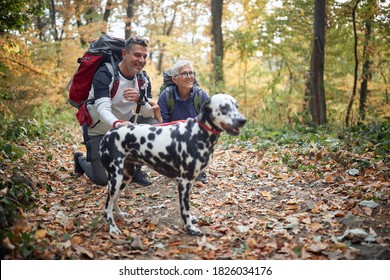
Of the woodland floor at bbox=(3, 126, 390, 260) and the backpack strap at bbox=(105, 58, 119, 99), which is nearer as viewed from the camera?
the woodland floor at bbox=(3, 126, 390, 260)

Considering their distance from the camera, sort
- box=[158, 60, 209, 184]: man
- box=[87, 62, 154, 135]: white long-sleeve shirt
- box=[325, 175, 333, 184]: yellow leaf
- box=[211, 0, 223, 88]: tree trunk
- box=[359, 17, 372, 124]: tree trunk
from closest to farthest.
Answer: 1. box=[87, 62, 154, 135]: white long-sleeve shirt
2. box=[325, 175, 333, 184]: yellow leaf
3. box=[158, 60, 209, 184]: man
4. box=[359, 17, 372, 124]: tree trunk
5. box=[211, 0, 223, 88]: tree trunk

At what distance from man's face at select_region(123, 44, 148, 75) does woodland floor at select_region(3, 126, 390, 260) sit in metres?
1.97

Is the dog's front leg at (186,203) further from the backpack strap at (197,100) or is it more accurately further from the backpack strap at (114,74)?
the backpack strap at (197,100)

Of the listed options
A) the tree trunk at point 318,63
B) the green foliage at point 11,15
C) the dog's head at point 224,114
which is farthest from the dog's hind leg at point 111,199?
the tree trunk at point 318,63

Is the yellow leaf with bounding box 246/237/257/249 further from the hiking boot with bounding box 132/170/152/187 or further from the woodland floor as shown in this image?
the hiking boot with bounding box 132/170/152/187

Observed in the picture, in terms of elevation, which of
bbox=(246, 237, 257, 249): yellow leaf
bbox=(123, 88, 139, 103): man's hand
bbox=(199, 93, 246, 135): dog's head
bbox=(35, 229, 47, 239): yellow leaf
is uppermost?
bbox=(123, 88, 139, 103): man's hand

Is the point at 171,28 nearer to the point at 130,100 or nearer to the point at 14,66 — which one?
the point at 14,66

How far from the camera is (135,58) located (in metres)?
4.61

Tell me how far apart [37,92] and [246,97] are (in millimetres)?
8430

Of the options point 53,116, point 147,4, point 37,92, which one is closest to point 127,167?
point 37,92

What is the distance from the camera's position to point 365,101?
13.2m

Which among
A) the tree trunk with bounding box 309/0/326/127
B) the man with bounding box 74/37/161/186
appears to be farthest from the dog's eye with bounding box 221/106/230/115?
the tree trunk with bounding box 309/0/326/127

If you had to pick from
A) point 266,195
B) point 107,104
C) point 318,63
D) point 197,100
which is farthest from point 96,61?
point 318,63

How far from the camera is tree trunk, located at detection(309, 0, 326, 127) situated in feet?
29.4
